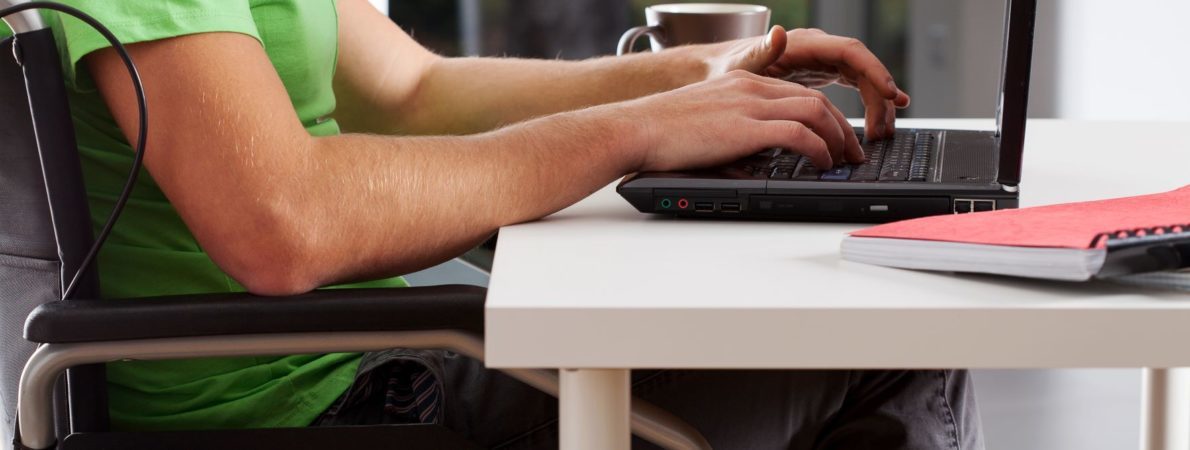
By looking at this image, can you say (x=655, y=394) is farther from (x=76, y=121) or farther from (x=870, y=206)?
(x=76, y=121)

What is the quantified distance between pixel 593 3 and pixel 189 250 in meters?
2.82

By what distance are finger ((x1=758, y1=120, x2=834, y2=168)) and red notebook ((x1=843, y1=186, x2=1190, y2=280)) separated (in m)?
0.18

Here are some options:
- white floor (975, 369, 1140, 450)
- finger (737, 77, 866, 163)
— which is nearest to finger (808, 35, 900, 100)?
finger (737, 77, 866, 163)

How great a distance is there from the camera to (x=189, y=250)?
3.23 feet

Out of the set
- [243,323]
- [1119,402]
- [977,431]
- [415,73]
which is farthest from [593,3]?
[243,323]

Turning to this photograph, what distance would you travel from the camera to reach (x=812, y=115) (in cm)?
90

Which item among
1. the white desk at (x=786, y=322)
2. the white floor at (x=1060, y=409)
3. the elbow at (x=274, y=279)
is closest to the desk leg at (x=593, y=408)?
the white desk at (x=786, y=322)

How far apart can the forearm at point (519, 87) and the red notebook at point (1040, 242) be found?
0.60 m

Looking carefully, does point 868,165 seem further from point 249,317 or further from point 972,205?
point 249,317

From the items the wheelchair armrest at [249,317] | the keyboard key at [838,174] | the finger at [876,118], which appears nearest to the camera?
the wheelchair armrest at [249,317]

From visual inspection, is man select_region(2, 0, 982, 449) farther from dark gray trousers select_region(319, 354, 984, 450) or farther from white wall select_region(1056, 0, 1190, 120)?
white wall select_region(1056, 0, 1190, 120)

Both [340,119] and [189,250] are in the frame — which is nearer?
[189,250]

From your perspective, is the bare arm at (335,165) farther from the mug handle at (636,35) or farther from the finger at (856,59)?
the mug handle at (636,35)

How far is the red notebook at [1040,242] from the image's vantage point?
0.58 metres
